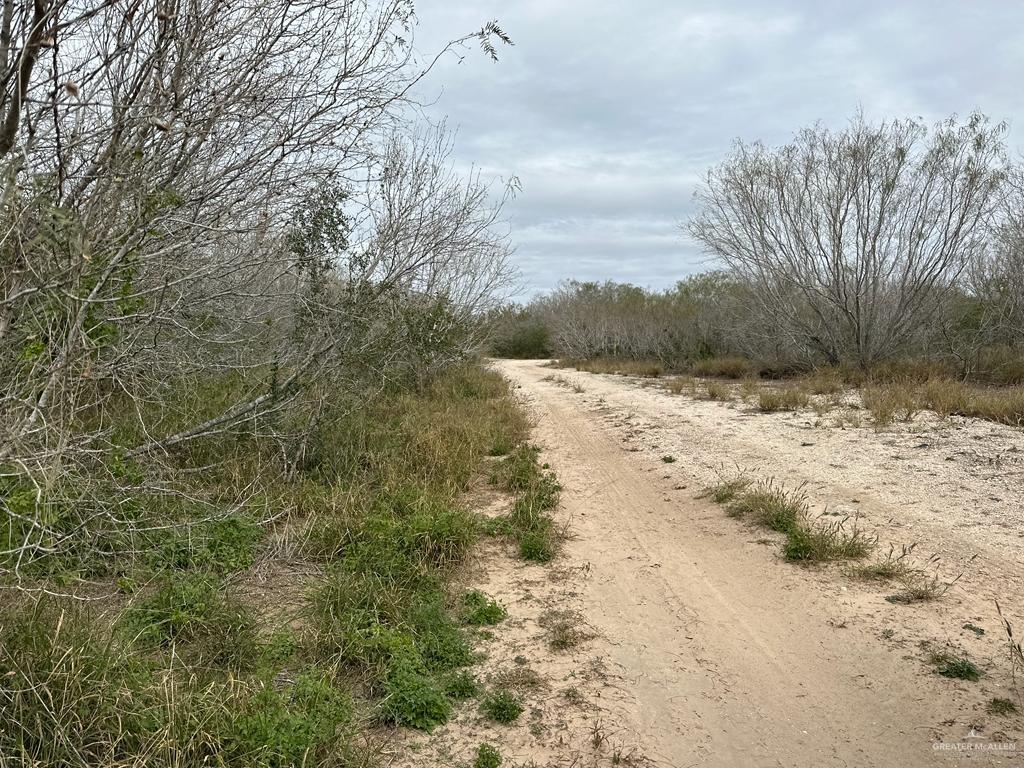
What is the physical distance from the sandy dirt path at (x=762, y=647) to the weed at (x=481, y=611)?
0.56 m

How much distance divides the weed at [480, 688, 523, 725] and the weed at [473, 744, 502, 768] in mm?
244

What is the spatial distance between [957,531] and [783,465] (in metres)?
2.27

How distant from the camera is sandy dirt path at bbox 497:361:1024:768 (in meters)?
2.73

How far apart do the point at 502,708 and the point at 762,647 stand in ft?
5.01

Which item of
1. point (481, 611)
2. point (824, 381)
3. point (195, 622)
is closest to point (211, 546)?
point (195, 622)

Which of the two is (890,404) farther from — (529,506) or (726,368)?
(726,368)

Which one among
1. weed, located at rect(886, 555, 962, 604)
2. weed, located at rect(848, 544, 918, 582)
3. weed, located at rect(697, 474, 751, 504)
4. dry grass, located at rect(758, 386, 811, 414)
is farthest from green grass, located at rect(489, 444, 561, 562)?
dry grass, located at rect(758, 386, 811, 414)

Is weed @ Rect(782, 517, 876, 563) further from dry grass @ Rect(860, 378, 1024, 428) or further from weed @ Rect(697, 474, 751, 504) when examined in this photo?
dry grass @ Rect(860, 378, 1024, 428)

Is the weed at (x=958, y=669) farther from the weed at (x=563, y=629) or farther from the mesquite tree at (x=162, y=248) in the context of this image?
the mesquite tree at (x=162, y=248)

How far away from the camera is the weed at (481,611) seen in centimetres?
382

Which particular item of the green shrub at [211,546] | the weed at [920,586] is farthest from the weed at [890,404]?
the green shrub at [211,546]

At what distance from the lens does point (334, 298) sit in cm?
677

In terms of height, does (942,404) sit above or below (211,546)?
above

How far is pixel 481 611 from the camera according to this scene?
3873 mm
